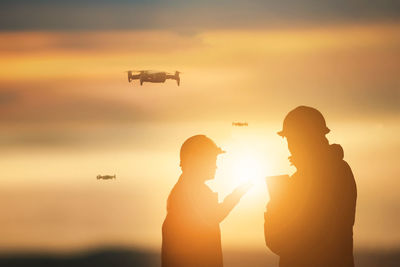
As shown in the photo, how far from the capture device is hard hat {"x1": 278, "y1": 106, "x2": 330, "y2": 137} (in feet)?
81.9

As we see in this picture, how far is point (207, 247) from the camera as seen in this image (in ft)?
83.9

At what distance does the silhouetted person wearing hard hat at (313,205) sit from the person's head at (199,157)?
54.3 inches

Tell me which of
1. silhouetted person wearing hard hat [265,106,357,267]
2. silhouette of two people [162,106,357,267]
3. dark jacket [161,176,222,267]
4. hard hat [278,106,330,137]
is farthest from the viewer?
dark jacket [161,176,222,267]

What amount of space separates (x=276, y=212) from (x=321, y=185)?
3.53ft

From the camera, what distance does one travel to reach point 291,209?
2538cm

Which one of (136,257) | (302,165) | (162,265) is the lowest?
(162,265)

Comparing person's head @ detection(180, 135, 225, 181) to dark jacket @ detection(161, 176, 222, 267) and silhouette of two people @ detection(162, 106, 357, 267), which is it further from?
dark jacket @ detection(161, 176, 222, 267)

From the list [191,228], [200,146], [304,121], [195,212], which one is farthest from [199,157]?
[304,121]

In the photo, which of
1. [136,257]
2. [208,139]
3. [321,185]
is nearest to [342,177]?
[321,185]

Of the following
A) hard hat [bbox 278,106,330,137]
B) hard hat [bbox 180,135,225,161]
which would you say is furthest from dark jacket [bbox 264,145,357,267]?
hard hat [bbox 180,135,225,161]

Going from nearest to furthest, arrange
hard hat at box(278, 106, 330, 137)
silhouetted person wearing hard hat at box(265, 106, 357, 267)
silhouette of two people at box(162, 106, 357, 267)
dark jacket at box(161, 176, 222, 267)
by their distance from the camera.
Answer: hard hat at box(278, 106, 330, 137) → silhouetted person wearing hard hat at box(265, 106, 357, 267) → silhouette of two people at box(162, 106, 357, 267) → dark jacket at box(161, 176, 222, 267)

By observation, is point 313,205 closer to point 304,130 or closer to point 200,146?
point 304,130

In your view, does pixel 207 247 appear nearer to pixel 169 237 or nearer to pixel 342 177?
pixel 169 237

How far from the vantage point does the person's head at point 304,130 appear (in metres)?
25.0
